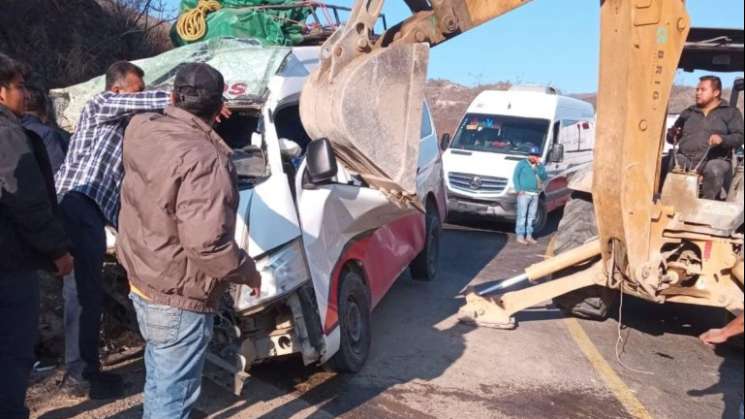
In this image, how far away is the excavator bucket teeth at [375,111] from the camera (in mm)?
4328

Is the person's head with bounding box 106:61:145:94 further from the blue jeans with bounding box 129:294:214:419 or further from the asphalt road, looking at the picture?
the asphalt road

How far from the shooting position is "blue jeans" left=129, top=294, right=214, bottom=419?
118 inches

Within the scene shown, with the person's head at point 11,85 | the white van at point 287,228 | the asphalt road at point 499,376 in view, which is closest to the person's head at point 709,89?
the asphalt road at point 499,376

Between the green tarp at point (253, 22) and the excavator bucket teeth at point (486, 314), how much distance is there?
11.4ft

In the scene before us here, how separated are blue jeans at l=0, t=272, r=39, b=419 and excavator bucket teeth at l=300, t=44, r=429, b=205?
1961 millimetres

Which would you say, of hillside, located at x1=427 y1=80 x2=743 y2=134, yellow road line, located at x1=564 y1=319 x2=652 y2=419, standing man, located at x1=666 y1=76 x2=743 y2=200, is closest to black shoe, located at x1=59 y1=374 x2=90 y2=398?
yellow road line, located at x1=564 y1=319 x2=652 y2=419

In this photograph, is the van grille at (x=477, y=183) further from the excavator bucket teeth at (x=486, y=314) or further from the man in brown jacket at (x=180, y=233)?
the man in brown jacket at (x=180, y=233)

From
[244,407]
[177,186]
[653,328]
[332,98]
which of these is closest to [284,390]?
[244,407]

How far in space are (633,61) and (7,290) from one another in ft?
13.4

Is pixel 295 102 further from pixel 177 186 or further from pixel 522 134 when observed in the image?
pixel 522 134

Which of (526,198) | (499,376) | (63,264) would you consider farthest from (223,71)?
(526,198)

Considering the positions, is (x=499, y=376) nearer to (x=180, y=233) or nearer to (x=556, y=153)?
(x=180, y=233)

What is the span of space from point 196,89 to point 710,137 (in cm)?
490

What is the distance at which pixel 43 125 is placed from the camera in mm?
4746
